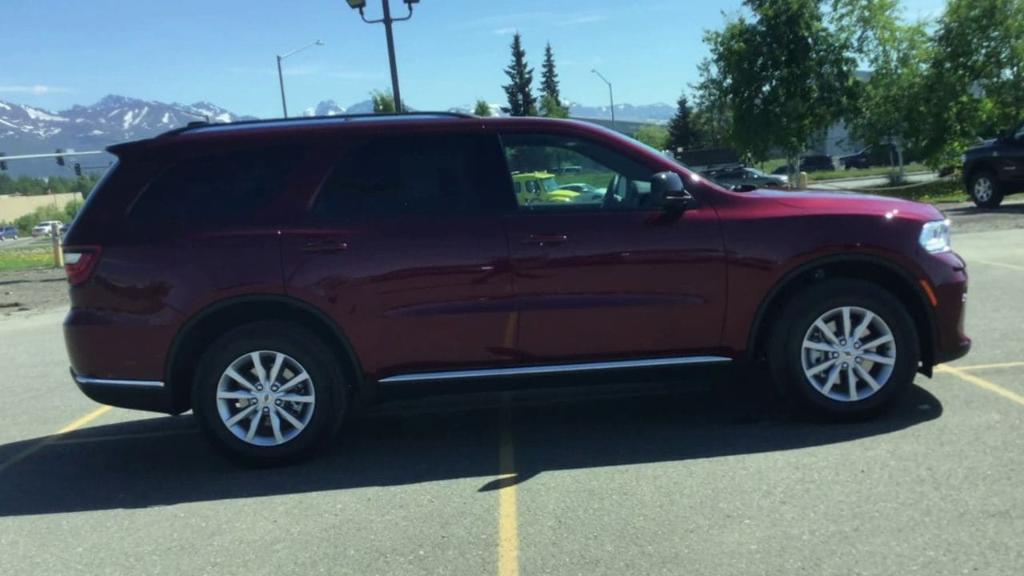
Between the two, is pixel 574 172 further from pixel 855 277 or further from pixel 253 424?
pixel 253 424

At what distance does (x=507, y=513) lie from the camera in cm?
408

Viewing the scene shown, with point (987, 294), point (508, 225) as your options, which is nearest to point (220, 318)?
point (508, 225)

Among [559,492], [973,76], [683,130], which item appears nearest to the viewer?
[559,492]

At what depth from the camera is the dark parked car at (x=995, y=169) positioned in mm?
17219

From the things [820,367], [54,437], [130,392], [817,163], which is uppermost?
[817,163]

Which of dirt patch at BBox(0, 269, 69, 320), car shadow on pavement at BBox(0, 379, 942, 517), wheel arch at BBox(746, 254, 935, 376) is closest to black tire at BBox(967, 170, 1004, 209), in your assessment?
car shadow on pavement at BBox(0, 379, 942, 517)

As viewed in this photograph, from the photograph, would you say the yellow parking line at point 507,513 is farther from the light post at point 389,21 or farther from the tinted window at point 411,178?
the light post at point 389,21

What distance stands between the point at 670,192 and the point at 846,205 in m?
1.12

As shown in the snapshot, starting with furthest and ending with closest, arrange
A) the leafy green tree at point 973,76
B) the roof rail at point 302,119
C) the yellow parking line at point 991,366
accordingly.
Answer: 1. the leafy green tree at point 973,76
2. the yellow parking line at point 991,366
3. the roof rail at point 302,119

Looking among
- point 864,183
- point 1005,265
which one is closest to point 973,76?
point 864,183

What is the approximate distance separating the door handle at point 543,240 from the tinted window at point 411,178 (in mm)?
327

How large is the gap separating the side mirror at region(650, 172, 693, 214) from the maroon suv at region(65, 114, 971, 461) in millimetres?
16

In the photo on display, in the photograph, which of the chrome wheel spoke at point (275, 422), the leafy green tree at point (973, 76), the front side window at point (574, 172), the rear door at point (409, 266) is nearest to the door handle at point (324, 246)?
the rear door at point (409, 266)

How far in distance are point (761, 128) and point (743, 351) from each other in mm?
26597
